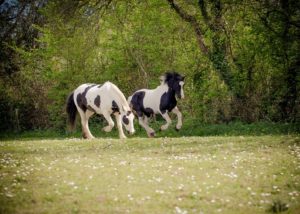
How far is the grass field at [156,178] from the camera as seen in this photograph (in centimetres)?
951

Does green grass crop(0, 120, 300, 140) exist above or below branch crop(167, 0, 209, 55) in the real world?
below

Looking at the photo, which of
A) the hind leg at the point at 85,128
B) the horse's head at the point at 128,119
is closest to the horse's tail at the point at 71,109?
the hind leg at the point at 85,128

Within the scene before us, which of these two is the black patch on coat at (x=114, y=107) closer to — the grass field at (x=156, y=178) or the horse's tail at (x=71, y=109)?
the horse's tail at (x=71, y=109)

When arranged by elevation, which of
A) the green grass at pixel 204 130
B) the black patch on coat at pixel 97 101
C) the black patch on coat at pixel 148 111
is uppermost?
the black patch on coat at pixel 97 101

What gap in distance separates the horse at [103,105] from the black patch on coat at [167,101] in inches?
→ 67.1

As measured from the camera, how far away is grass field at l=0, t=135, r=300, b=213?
9.51 metres

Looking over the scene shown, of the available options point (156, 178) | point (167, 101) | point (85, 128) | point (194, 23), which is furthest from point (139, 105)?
point (156, 178)

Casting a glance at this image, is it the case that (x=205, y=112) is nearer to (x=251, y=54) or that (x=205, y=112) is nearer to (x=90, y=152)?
(x=251, y=54)

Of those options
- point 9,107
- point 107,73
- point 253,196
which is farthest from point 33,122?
point 253,196

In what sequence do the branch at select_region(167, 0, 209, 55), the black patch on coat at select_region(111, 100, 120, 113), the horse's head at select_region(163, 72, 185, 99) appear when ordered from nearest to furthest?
the black patch on coat at select_region(111, 100, 120, 113) → the horse's head at select_region(163, 72, 185, 99) → the branch at select_region(167, 0, 209, 55)

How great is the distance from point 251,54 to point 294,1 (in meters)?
3.57

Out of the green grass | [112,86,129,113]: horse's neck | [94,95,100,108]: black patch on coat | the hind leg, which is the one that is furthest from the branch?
the hind leg

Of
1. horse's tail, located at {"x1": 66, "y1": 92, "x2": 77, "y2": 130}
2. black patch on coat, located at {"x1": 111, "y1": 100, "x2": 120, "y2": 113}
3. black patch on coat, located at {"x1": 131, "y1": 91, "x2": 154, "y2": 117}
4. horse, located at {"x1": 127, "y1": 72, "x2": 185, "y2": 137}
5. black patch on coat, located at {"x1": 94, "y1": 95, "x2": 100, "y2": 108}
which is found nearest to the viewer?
black patch on coat, located at {"x1": 111, "y1": 100, "x2": 120, "y2": 113}

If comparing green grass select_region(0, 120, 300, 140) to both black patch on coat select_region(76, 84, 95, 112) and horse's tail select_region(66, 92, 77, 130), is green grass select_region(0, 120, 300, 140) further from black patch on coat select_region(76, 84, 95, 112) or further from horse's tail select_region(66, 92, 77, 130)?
black patch on coat select_region(76, 84, 95, 112)
